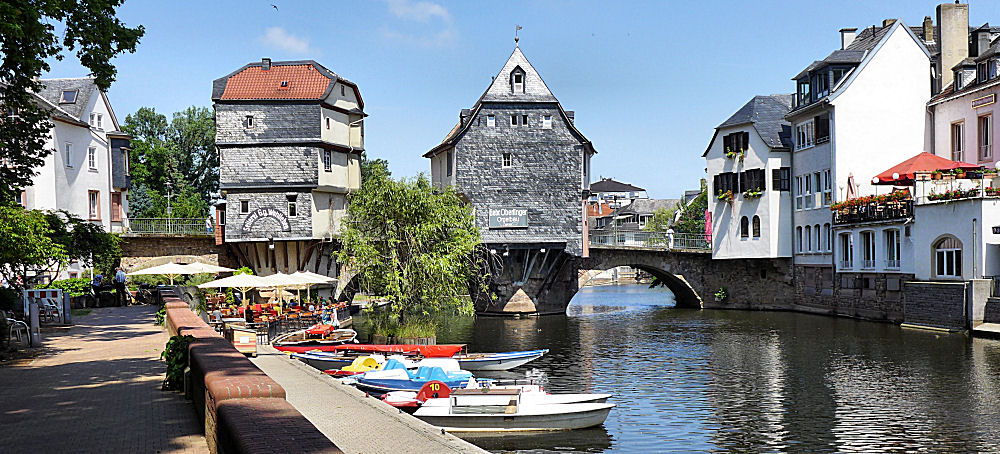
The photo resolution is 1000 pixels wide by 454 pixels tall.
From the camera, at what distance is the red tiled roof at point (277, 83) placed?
5084cm

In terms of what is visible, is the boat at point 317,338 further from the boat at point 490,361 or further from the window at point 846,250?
the window at point 846,250

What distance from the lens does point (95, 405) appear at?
13.6 m

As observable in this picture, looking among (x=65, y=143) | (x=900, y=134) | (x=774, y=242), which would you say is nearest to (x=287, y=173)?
(x=65, y=143)

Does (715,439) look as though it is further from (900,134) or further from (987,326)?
(900,134)

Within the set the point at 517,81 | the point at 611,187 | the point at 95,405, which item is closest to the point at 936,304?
the point at 517,81

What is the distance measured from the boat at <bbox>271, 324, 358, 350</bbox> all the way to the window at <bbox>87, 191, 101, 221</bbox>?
25.5 m

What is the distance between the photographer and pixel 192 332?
16266mm

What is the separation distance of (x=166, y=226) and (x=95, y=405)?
141ft

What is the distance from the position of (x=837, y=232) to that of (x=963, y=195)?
1028 centimetres

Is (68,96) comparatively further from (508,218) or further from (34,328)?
(34,328)

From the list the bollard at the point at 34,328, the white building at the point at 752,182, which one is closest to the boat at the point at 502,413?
the bollard at the point at 34,328

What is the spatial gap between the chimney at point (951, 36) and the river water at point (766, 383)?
14260 mm

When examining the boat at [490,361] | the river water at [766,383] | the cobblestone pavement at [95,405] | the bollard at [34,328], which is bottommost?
the river water at [766,383]

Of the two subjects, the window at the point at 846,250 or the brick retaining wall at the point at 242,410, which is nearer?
the brick retaining wall at the point at 242,410
